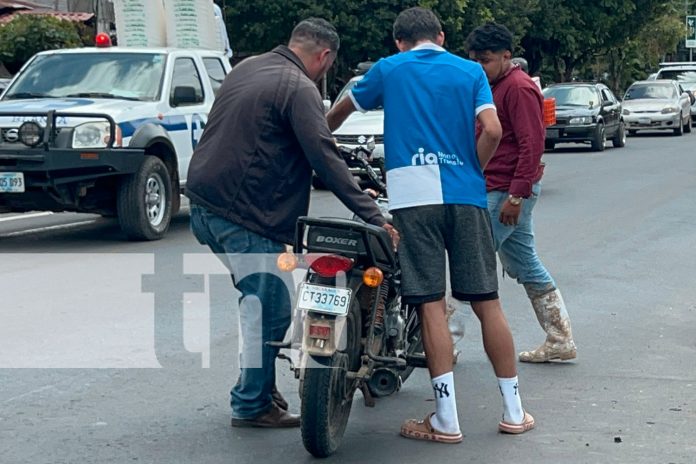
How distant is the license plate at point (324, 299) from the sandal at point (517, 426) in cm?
110

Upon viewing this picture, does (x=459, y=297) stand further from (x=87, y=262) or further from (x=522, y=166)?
(x=87, y=262)

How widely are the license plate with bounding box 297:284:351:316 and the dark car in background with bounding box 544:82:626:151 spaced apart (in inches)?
874

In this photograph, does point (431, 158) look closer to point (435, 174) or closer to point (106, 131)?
point (435, 174)

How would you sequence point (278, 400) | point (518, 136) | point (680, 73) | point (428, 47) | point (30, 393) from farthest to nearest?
point (680, 73) < point (518, 136) < point (30, 393) < point (278, 400) < point (428, 47)

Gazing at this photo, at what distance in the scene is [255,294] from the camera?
5.77 m

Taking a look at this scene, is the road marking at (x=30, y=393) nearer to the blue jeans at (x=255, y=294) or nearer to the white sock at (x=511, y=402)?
the blue jeans at (x=255, y=294)

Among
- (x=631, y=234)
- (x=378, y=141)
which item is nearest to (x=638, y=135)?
(x=378, y=141)

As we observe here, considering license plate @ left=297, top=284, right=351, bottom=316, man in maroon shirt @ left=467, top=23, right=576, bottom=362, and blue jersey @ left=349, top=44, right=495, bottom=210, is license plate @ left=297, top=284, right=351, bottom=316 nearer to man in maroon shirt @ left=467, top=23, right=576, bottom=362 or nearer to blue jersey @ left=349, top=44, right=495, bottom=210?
blue jersey @ left=349, top=44, right=495, bottom=210

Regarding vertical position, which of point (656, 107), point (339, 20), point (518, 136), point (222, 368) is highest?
point (339, 20)

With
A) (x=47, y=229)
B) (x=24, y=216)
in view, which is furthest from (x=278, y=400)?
(x=24, y=216)

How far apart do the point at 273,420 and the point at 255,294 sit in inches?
23.9

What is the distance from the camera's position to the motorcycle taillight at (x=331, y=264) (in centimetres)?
535

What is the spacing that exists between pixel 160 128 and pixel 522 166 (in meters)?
6.38

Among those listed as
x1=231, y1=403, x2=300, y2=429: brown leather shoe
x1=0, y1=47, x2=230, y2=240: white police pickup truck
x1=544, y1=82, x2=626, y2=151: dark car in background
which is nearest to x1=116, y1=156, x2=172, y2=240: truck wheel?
x1=0, y1=47, x2=230, y2=240: white police pickup truck
